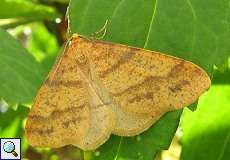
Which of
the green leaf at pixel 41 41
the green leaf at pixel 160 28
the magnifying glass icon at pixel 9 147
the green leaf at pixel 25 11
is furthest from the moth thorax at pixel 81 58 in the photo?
the green leaf at pixel 41 41

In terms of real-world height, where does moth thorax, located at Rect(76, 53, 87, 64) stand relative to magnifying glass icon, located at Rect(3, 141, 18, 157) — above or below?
above

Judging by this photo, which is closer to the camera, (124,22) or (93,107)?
(124,22)

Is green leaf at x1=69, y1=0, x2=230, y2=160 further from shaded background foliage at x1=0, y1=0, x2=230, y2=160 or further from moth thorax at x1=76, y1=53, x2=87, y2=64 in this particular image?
moth thorax at x1=76, y1=53, x2=87, y2=64

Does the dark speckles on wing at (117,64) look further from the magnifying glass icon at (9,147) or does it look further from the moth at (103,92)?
the magnifying glass icon at (9,147)

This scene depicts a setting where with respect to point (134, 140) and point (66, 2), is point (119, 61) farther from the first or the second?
point (66, 2)

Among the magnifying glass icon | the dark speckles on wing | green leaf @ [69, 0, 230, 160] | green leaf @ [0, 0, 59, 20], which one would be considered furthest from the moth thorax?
the magnifying glass icon

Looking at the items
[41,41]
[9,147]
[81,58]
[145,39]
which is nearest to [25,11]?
[81,58]

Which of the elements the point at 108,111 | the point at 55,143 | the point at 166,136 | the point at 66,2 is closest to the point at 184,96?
the point at 166,136
